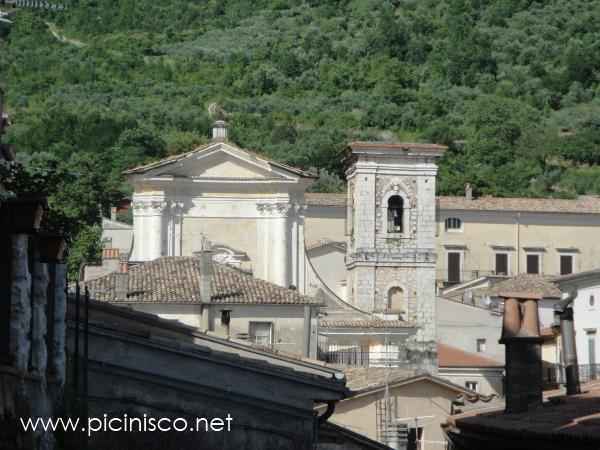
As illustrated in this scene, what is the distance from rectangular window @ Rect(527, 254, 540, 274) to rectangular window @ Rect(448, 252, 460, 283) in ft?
12.9

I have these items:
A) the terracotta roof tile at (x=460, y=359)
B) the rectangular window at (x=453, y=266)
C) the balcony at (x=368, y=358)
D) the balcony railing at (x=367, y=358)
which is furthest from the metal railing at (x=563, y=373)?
the rectangular window at (x=453, y=266)

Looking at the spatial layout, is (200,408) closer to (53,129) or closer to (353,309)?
(353,309)

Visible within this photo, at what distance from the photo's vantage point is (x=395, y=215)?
87.3 m

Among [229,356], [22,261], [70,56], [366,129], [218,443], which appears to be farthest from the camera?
[70,56]

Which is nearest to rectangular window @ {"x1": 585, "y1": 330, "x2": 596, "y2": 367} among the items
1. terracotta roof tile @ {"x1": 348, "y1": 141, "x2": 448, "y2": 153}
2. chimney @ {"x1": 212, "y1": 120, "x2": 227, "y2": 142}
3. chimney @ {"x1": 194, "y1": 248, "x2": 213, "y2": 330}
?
chimney @ {"x1": 194, "y1": 248, "x2": 213, "y2": 330}

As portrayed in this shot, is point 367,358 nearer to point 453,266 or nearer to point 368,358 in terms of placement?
point 368,358

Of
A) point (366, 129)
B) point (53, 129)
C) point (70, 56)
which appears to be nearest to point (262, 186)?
point (53, 129)


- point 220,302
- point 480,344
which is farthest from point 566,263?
point 220,302

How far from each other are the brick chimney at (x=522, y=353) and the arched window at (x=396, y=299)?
5498cm

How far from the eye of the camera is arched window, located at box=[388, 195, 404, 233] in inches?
3415

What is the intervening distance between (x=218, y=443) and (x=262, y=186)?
165ft

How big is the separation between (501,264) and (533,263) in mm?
1780

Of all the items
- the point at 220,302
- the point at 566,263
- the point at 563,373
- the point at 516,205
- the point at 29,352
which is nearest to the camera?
the point at 29,352

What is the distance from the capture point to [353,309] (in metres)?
72.9
